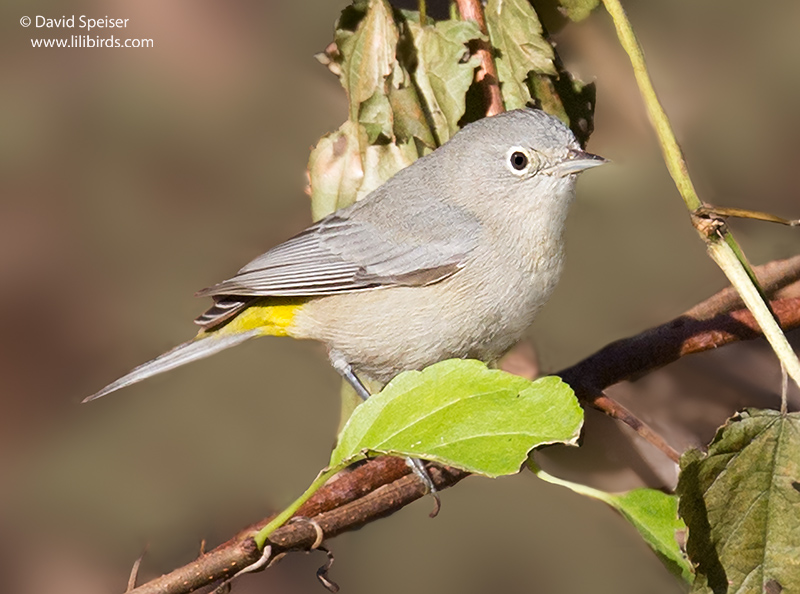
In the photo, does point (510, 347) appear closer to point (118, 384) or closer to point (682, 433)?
point (682, 433)

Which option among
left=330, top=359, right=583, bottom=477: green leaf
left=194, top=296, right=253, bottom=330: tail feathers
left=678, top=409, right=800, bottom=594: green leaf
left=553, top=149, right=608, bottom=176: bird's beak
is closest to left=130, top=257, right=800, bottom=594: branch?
left=330, top=359, right=583, bottom=477: green leaf

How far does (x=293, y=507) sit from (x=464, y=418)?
309mm

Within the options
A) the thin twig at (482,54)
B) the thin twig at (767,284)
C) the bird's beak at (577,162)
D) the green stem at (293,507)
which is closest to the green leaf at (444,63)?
the thin twig at (482,54)

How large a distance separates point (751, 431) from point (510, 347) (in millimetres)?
831

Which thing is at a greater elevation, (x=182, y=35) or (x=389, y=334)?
(x=182, y=35)

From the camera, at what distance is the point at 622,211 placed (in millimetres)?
2416

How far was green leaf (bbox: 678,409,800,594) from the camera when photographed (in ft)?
4.72

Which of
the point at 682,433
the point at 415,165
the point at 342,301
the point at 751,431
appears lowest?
the point at 682,433

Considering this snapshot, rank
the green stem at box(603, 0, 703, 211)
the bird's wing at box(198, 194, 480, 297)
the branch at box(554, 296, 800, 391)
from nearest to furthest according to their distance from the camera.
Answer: the green stem at box(603, 0, 703, 211) → the branch at box(554, 296, 800, 391) → the bird's wing at box(198, 194, 480, 297)

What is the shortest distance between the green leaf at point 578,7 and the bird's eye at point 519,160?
342 mm

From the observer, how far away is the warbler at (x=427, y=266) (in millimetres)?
2158

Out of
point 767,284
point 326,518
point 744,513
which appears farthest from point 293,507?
point 767,284

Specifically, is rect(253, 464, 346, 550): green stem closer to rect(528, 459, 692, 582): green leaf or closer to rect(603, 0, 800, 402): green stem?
rect(528, 459, 692, 582): green leaf

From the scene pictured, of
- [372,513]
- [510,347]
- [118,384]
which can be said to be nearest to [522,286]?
[510,347]
